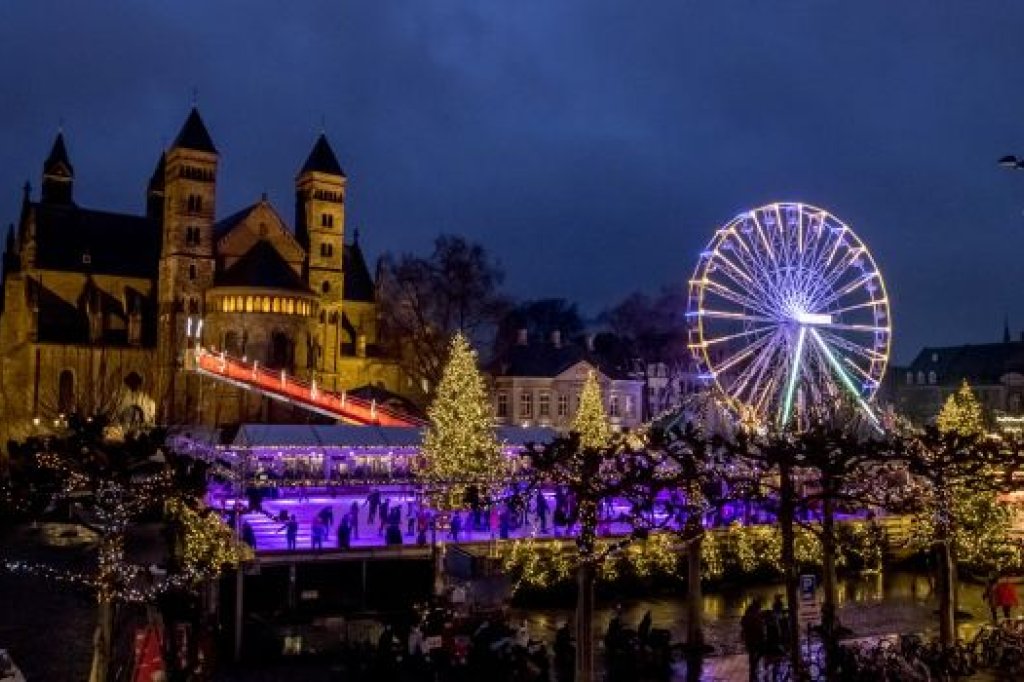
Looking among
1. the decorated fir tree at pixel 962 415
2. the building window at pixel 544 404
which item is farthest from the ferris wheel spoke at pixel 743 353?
the building window at pixel 544 404

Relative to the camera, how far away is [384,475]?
142 feet

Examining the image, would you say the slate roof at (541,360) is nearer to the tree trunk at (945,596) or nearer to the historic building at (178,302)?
the historic building at (178,302)

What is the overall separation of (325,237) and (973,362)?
189 ft

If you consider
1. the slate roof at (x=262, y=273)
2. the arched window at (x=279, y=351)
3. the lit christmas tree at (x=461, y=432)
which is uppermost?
the slate roof at (x=262, y=273)

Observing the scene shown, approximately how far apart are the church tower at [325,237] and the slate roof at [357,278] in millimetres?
2313

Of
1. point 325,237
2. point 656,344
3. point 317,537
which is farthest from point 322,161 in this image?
point 317,537

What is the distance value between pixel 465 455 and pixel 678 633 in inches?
389

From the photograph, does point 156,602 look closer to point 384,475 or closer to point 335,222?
point 384,475

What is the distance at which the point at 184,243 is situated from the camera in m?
64.9

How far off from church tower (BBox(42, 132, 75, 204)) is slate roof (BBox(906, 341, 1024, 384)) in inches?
2911

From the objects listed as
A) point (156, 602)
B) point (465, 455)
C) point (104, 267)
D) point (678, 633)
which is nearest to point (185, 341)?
point (104, 267)

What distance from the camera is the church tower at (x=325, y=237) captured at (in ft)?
231

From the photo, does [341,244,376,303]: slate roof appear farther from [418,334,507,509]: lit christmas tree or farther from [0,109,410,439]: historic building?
[418,334,507,509]: lit christmas tree

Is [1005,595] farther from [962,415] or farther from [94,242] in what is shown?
[94,242]
